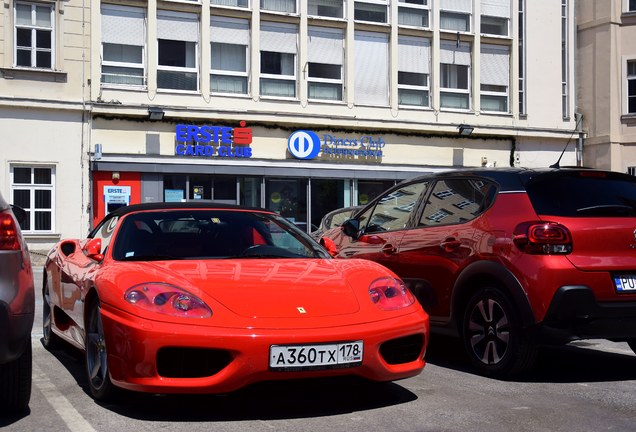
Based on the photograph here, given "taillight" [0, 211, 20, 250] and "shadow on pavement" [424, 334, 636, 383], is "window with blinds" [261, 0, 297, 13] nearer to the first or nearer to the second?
"shadow on pavement" [424, 334, 636, 383]

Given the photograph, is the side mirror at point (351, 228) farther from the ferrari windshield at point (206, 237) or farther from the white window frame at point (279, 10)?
the white window frame at point (279, 10)

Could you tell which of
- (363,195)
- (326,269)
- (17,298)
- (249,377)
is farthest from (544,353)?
(363,195)

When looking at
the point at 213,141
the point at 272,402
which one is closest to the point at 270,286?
the point at 272,402

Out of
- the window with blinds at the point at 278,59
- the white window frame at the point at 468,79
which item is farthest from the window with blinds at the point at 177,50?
the white window frame at the point at 468,79

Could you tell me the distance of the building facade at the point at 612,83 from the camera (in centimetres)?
3169

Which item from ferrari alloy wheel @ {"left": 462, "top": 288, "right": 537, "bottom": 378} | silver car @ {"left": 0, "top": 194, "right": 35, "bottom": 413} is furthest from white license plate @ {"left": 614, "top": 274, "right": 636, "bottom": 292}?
silver car @ {"left": 0, "top": 194, "right": 35, "bottom": 413}

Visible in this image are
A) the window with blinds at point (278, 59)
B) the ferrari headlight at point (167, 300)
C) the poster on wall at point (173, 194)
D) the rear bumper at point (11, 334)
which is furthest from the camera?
the window with blinds at point (278, 59)

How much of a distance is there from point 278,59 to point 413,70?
5005mm

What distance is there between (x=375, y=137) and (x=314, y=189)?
2861 millimetres

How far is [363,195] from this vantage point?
2952cm

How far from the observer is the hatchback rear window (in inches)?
245

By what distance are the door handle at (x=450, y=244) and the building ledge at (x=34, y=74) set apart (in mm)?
20299

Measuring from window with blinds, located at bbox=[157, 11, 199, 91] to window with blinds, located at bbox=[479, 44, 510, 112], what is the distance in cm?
1064

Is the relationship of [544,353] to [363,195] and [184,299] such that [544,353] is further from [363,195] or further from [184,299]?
[363,195]
